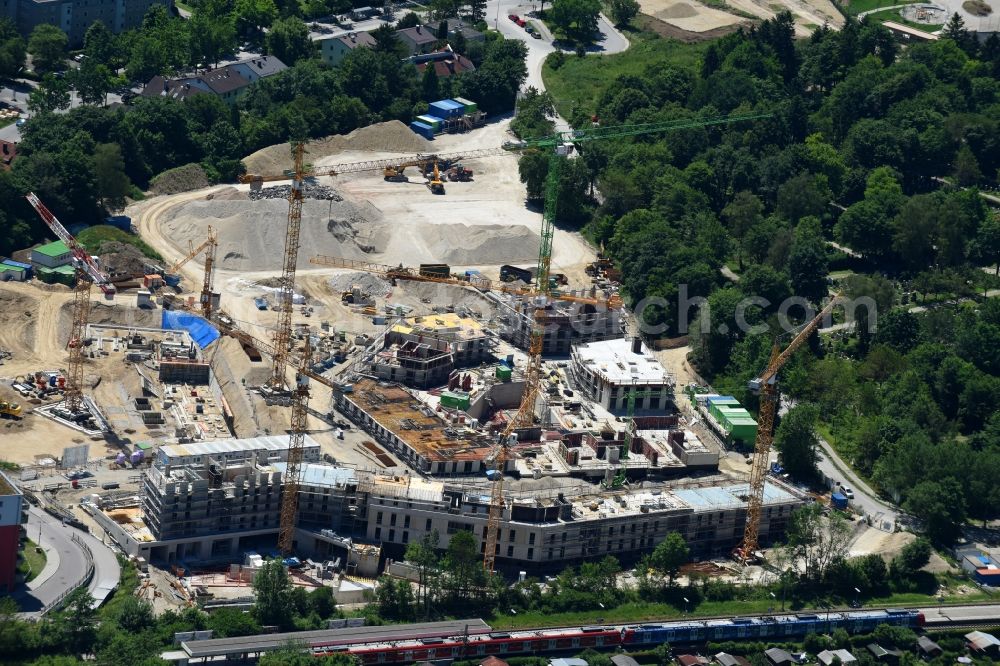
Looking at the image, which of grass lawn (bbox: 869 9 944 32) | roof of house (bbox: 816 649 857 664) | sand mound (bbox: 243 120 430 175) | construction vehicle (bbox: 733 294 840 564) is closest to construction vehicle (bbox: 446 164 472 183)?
sand mound (bbox: 243 120 430 175)

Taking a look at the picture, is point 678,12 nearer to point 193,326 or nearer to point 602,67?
point 602,67

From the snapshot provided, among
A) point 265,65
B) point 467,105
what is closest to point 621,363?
point 467,105

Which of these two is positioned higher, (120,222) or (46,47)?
(46,47)

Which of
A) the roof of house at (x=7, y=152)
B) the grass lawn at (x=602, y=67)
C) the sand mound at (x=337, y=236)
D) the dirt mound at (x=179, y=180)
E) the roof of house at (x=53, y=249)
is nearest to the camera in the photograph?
the roof of house at (x=53, y=249)

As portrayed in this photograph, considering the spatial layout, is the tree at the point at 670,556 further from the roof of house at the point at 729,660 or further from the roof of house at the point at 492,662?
the roof of house at the point at 492,662

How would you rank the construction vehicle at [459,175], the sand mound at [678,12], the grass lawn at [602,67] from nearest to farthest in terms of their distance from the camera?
the construction vehicle at [459,175] < the grass lawn at [602,67] < the sand mound at [678,12]

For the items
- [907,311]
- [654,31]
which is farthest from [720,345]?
[654,31]

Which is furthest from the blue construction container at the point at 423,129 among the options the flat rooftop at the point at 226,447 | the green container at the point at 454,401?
the flat rooftop at the point at 226,447
